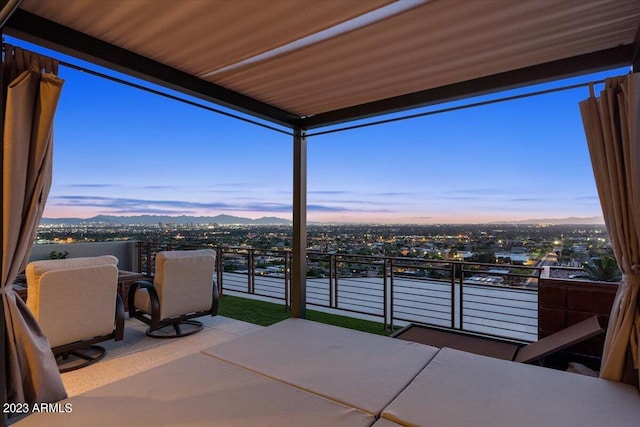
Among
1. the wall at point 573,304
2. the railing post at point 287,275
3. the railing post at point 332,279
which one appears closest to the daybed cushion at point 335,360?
the wall at point 573,304

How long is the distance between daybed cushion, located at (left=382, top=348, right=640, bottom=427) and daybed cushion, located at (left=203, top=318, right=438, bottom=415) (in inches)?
4.8

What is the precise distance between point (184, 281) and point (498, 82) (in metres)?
3.91

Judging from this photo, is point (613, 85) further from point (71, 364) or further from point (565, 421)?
point (71, 364)

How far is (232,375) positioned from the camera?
1.82 m

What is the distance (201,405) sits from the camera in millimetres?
1491

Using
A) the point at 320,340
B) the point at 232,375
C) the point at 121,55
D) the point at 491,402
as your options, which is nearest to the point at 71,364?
the point at 232,375

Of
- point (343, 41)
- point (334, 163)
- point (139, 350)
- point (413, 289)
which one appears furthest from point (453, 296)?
point (334, 163)

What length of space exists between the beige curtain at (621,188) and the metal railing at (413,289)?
139 centimetres

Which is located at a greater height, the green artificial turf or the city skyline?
the city skyline


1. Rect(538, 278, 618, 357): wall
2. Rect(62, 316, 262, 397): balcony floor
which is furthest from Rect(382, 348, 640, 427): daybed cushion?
Rect(62, 316, 262, 397): balcony floor

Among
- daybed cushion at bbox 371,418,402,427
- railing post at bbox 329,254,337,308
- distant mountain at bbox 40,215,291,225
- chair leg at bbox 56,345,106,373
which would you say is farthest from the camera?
distant mountain at bbox 40,215,291,225

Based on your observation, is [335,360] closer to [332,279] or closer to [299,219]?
[299,219]

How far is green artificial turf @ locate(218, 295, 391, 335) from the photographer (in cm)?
442

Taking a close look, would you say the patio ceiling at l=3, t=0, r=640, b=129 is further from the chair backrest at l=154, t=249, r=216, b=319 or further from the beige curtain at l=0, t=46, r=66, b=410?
the chair backrest at l=154, t=249, r=216, b=319
